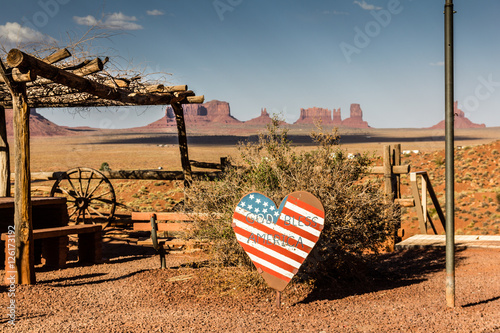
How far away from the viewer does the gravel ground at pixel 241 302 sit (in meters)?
4.50

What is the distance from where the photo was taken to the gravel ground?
14.8 feet

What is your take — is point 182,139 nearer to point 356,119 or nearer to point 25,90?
point 25,90

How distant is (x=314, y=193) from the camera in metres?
5.68

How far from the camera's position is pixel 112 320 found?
15.8ft

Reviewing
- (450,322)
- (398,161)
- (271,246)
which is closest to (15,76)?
(271,246)

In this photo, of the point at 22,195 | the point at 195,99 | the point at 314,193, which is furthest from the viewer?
the point at 195,99

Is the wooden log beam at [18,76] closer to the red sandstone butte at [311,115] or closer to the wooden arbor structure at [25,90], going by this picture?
the wooden arbor structure at [25,90]

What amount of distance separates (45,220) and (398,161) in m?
6.26

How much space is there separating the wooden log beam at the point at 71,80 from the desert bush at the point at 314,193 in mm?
2024

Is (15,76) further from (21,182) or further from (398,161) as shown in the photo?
(398,161)

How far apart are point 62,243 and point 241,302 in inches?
146

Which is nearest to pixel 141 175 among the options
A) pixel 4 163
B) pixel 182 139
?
pixel 182 139

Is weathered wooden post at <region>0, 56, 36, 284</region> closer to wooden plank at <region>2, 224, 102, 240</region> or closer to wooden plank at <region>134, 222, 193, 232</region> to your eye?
wooden plank at <region>2, 224, 102, 240</region>

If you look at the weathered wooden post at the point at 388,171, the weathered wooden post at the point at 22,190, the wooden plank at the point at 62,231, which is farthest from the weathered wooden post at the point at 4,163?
the weathered wooden post at the point at 388,171
